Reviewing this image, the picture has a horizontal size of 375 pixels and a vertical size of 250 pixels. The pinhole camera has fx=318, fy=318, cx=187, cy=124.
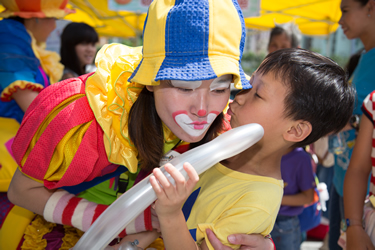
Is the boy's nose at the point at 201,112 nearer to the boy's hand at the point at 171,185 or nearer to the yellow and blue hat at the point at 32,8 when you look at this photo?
the boy's hand at the point at 171,185

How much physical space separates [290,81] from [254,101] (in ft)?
0.42

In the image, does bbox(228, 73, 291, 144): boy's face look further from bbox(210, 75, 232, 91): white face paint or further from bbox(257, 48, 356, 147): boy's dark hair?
bbox(210, 75, 232, 91): white face paint

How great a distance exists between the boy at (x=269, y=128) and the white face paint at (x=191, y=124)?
209 millimetres

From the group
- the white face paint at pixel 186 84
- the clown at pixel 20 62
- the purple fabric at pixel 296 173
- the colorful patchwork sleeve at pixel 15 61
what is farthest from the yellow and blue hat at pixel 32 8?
the purple fabric at pixel 296 173

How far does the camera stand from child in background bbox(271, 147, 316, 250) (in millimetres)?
1824

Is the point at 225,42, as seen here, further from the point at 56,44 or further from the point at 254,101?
the point at 56,44

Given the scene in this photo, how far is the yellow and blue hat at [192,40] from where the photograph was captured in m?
0.81

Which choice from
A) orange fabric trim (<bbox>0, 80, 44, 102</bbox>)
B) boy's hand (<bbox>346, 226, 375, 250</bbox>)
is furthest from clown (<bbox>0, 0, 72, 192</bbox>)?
boy's hand (<bbox>346, 226, 375, 250</bbox>)

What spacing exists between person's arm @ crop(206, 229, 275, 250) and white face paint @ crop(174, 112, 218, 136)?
29 cm

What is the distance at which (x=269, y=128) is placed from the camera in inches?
41.8

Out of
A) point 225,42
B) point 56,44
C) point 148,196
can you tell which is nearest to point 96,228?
point 148,196

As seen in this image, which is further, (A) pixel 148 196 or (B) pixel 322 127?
(B) pixel 322 127

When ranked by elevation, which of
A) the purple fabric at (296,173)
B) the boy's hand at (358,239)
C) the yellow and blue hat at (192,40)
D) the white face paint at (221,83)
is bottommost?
the purple fabric at (296,173)

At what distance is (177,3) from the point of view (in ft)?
2.76
